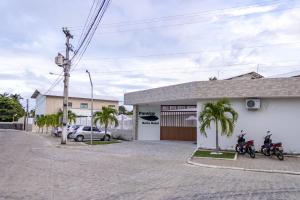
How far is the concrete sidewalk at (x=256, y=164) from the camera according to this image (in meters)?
13.5

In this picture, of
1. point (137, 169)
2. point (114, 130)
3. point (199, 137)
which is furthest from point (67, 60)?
point (137, 169)

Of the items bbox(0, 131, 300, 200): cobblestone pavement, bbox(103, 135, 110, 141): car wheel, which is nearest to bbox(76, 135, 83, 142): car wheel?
bbox(103, 135, 110, 141): car wheel

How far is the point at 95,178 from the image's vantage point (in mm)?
10609

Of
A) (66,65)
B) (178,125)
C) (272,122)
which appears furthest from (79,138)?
(272,122)

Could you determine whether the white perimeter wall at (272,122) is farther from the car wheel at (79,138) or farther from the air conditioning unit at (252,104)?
the car wheel at (79,138)

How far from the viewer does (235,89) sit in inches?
781

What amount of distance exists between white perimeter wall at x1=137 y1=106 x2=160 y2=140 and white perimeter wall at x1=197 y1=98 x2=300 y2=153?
9902 millimetres

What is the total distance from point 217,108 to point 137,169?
6.79 meters

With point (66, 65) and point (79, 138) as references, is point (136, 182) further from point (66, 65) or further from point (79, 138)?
point (79, 138)

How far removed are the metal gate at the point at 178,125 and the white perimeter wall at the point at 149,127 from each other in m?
0.38

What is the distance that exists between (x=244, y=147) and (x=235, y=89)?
143 inches

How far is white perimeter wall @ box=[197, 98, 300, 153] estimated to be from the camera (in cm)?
1873

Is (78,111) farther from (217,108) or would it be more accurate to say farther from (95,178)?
(95,178)

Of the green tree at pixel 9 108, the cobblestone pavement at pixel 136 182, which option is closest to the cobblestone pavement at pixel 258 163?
the cobblestone pavement at pixel 136 182
